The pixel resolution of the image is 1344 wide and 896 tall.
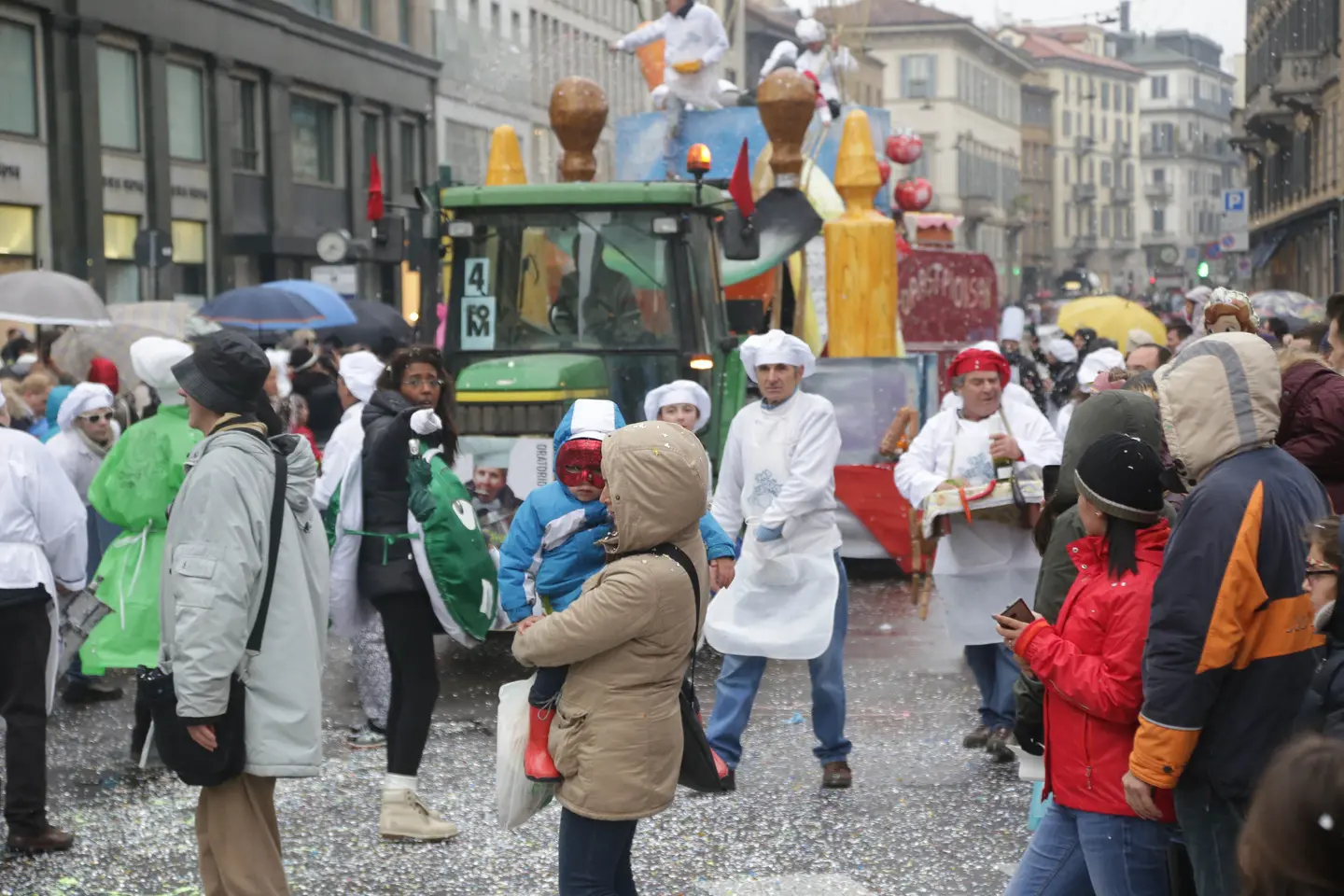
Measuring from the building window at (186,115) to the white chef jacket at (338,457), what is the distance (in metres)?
24.5

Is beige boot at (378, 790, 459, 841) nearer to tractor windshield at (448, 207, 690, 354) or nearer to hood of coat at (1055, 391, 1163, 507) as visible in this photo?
hood of coat at (1055, 391, 1163, 507)

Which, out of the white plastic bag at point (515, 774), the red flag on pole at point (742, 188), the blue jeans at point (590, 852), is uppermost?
the red flag on pole at point (742, 188)

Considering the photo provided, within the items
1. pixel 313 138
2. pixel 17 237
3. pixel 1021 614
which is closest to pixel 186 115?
pixel 313 138

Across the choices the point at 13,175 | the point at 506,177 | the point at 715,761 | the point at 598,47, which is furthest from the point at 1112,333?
the point at 598,47

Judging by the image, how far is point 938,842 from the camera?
6434 mm

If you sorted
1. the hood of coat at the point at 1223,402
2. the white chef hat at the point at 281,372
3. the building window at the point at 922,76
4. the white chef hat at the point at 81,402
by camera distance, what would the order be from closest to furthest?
the hood of coat at the point at 1223,402, the white chef hat at the point at 81,402, the white chef hat at the point at 281,372, the building window at the point at 922,76

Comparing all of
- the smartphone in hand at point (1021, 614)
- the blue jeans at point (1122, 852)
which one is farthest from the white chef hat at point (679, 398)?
the blue jeans at point (1122, 852)

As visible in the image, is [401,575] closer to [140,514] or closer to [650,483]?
[140,514]

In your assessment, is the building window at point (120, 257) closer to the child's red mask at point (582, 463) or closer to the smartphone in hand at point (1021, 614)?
the child's red mask at point (582, 463)

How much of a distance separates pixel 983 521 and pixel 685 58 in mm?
8581

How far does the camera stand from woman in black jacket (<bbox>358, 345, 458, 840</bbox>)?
6496mm

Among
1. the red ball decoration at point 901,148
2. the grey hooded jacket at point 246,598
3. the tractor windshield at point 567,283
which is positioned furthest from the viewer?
the red ball decoration at point 901,148

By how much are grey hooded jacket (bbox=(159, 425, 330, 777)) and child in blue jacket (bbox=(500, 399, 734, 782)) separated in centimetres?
58

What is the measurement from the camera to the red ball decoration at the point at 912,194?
19.7 m
